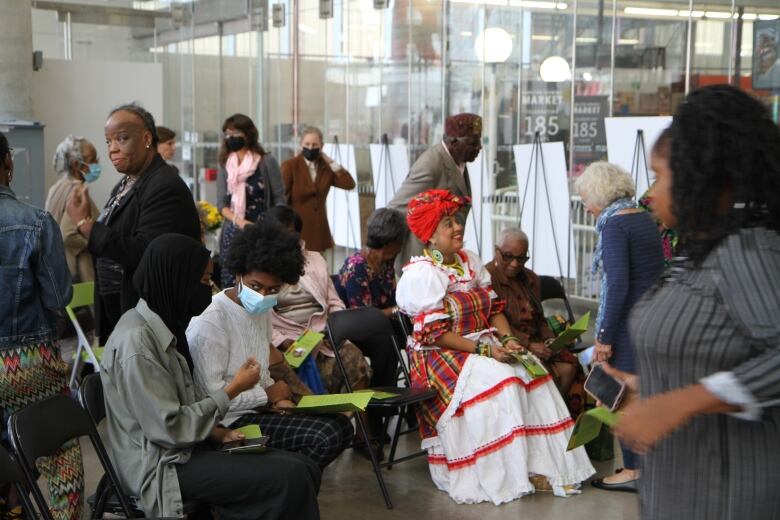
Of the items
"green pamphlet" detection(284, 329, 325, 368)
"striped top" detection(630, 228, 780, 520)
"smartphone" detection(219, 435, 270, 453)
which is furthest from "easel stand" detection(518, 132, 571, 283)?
"striped top" detection(630, 228, 780, 520)

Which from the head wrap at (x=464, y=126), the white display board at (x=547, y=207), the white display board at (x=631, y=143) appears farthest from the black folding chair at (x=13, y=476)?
the white display board at (x=547, y=207)

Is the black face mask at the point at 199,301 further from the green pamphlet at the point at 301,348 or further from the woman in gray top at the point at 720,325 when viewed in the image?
the woman in gray top at the point at 720,325

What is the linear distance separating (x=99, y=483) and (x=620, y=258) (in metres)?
2.24

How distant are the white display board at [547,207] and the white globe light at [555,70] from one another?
1.05 metres

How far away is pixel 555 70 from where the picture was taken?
843 cm

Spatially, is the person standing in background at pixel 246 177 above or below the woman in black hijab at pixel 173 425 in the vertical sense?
above

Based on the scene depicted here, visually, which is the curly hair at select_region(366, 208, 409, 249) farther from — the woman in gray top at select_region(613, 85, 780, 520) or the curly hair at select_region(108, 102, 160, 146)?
the woman in gray top at select_region(613, 85, 780, 520)

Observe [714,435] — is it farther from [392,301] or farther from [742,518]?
[392,301]

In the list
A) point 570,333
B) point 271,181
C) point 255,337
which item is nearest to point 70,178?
point 271,181

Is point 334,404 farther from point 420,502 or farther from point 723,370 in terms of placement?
point 723,370

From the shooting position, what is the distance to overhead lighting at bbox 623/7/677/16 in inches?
288

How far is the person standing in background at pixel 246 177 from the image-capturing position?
23.1ft

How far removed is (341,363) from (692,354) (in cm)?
315

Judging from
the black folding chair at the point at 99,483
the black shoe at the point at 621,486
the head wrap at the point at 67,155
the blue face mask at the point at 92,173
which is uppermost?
the head wrap at the point at 67,155
